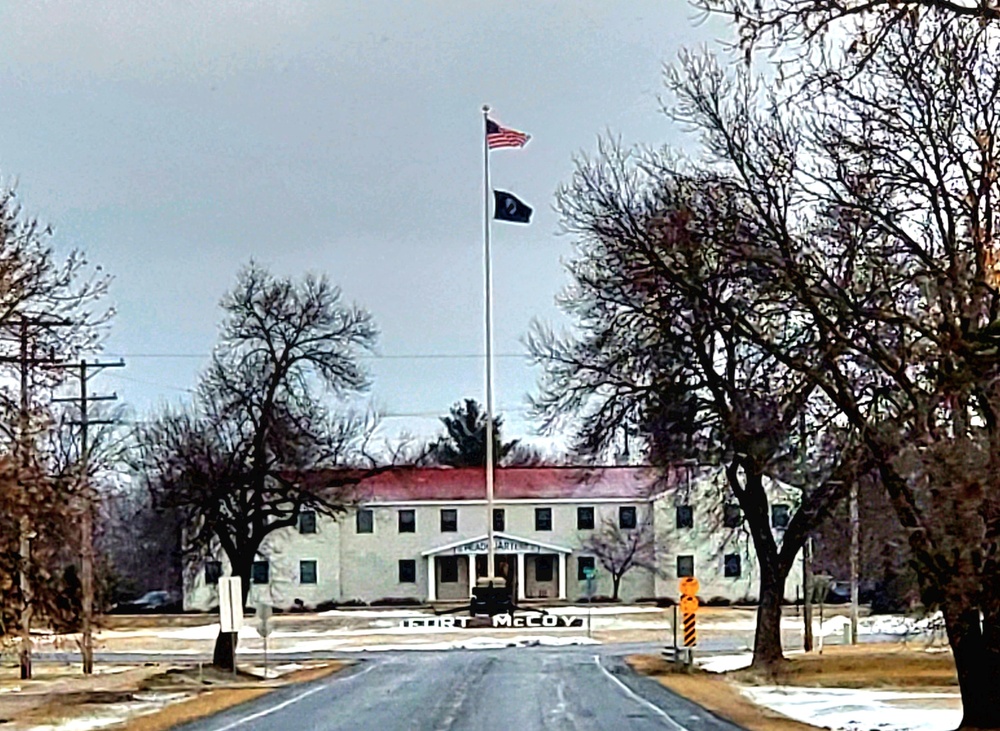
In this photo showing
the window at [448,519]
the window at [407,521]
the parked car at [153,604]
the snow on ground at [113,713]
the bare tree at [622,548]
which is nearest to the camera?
the snow on ground at [113,713]

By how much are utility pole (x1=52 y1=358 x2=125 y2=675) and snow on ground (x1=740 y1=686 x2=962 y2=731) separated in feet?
39.6

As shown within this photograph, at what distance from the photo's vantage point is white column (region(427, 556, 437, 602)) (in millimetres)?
100688

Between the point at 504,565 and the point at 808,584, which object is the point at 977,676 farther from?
the point at 504,565

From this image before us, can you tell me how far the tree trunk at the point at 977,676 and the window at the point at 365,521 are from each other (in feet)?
255

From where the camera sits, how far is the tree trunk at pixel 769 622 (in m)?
43.0

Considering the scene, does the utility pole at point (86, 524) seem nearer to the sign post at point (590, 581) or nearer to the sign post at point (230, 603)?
the sign post at point (230, 603)

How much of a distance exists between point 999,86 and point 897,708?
12.5m

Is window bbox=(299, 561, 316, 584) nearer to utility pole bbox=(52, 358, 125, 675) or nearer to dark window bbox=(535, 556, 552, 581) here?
dark window bbox=(535, 556, 552, 581)

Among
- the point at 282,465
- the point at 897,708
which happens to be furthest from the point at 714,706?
the point at 282,465

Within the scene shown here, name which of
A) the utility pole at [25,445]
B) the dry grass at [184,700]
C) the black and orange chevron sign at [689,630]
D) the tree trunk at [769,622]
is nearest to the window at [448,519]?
the dry grass at [184,700]

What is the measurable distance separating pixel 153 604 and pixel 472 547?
755 inches

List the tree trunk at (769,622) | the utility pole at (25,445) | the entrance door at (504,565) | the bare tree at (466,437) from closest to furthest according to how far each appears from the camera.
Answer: the utility pole at (25,445)
the tree trunk at (769,622)
the entrance door at (504,565)
the bare tree at (466,437)

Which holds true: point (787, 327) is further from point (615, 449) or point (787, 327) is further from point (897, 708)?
point (615, 449)

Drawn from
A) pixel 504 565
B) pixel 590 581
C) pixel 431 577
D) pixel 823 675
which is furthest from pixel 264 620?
pixel 504 565
